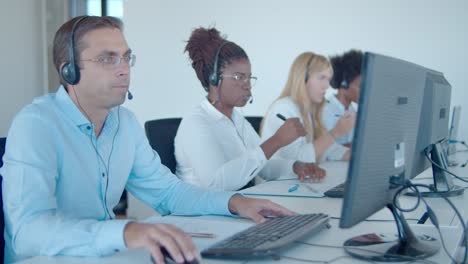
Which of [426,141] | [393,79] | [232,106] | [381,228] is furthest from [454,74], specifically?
[393,79]

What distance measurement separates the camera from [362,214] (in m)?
1.02

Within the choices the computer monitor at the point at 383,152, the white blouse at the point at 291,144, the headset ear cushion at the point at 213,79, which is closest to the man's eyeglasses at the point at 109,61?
the computer monitor at the point at 383,152

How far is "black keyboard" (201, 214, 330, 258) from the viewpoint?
3.44ft

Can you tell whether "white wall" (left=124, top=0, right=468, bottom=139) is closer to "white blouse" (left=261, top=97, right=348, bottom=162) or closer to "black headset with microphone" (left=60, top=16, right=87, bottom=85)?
"white blouse" (left=261, top=97, right=348, bottom=162)

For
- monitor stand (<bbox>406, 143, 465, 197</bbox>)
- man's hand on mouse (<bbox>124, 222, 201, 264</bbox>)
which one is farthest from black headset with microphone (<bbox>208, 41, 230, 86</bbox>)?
man's hand on mouse (<bbox>124, 222, 201, 264</bbox>)

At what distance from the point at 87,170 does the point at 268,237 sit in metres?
0.48

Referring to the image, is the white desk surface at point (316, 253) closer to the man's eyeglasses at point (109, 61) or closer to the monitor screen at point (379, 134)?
the monitor screen at point (379, 134)

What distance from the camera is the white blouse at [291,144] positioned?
271 cm

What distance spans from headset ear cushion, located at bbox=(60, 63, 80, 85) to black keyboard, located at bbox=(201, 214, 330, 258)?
0.54 meters

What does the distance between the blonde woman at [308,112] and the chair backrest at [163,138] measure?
0.68m

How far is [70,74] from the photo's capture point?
139cm

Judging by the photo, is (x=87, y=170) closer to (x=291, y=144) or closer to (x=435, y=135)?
(x=435, y=135)

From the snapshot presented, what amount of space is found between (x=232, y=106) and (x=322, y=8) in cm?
212

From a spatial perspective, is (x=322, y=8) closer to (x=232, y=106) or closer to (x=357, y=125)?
(x=232, y=106)
